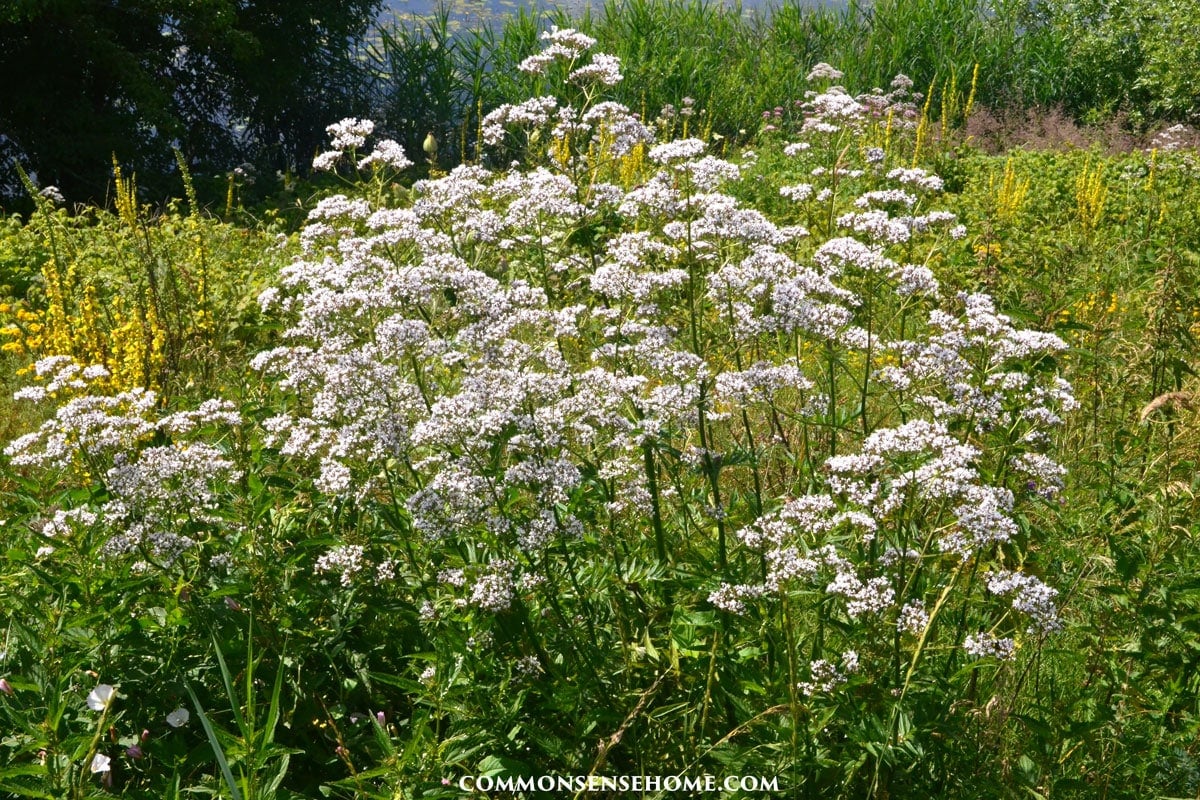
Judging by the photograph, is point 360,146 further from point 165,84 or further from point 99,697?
point 165,84

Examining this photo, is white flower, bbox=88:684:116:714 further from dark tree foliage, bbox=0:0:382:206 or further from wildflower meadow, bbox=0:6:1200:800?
dark tree foliage, bbox=0:0:382:206

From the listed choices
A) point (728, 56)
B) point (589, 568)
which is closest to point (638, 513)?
point (589, 568)

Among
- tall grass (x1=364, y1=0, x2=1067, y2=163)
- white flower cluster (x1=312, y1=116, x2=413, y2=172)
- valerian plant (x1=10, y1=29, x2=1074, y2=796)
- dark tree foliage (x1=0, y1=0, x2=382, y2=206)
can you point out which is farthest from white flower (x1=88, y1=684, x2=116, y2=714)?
tall grass (x1=364, y1=0, x2=1067, y2=163)

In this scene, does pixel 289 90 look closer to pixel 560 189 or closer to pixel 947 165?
pixel 947 165

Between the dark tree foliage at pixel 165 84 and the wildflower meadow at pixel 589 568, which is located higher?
the dark tree foliage at pixel 165 84

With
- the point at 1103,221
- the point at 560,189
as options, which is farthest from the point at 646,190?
the point at 1103,221

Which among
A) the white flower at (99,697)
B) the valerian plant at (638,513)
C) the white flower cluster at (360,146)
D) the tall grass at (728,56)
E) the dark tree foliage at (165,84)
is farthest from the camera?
the tall grass at (728,56)

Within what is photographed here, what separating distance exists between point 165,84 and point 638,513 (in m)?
11.0

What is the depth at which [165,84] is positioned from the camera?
12.1 metres

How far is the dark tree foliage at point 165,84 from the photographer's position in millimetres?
11211

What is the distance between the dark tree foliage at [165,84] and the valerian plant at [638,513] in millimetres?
9147

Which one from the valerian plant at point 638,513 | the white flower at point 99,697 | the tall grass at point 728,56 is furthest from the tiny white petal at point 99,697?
the tall grass at point 728,56

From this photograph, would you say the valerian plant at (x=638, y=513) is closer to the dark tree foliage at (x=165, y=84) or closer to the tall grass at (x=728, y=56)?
the dark tree foliage at (x=165, y=84)

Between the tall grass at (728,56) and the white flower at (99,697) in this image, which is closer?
the white flower at (99,697)
